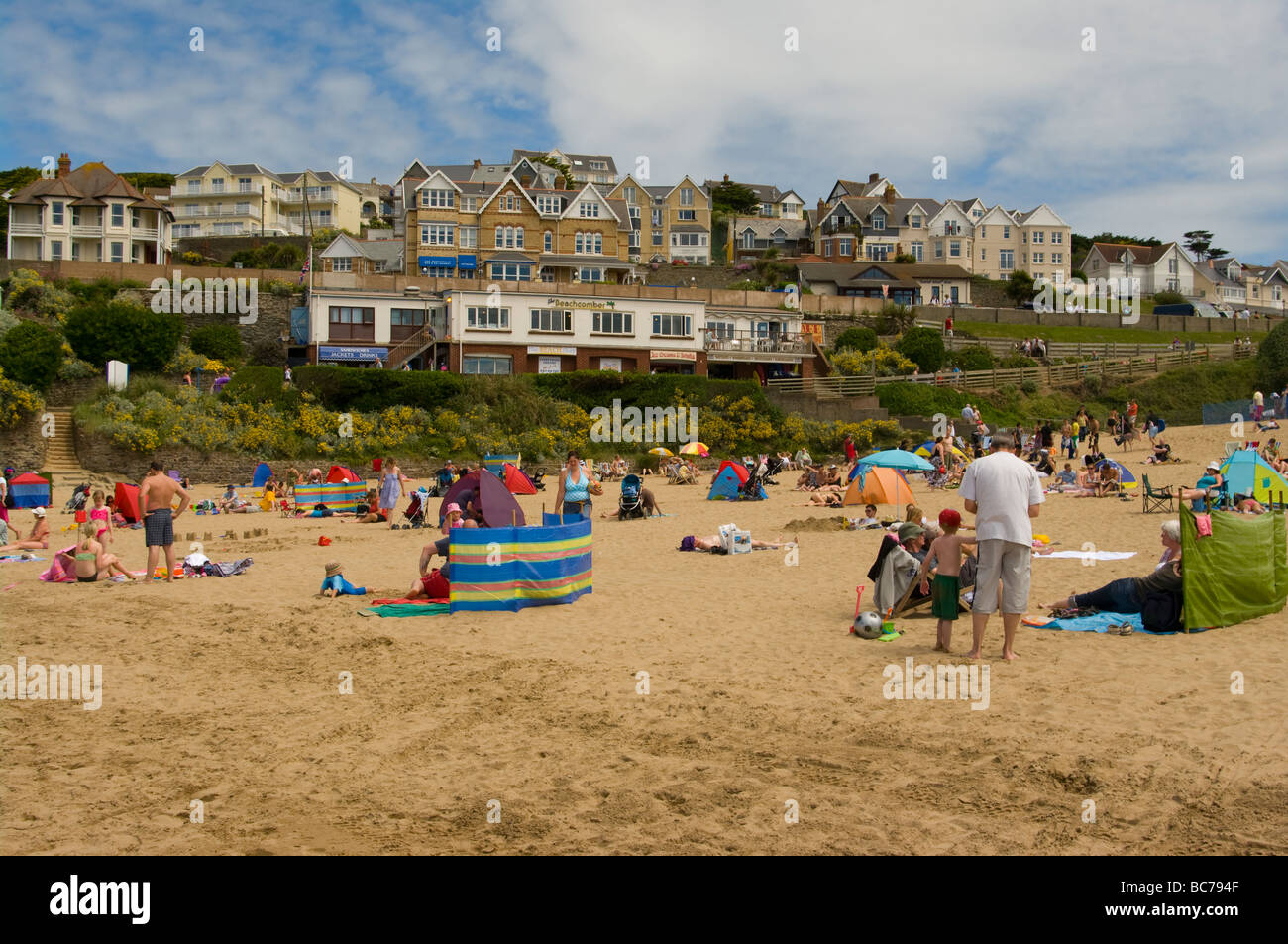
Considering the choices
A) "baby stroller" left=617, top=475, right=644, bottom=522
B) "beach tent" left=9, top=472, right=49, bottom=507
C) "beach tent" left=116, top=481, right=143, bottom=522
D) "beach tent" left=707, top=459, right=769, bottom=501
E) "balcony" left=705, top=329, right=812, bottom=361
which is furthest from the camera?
"balcony" left=705, top=329, right=812, bottom=361

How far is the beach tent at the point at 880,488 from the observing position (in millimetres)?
21172

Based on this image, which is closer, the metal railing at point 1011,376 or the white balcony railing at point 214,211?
the metal railing at point 1011,376

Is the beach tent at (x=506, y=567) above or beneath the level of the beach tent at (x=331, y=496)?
beneath

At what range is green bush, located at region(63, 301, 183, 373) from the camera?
39.8 m

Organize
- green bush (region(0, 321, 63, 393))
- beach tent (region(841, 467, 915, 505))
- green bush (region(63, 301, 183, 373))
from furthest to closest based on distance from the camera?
green bush (region(63, 301, 183, 373)), green bush (region(0, 321, 63, 393)), beach tent (region(841, 467, 915, 505))

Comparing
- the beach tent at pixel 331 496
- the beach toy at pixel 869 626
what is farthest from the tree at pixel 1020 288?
the beach toy at pixel 869 626

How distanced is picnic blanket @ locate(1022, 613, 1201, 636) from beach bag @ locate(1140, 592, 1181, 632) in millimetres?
57

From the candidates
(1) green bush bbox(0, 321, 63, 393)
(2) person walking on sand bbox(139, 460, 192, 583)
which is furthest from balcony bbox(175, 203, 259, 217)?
(2) person walking on sand bbox(139, 460, 192, 583)

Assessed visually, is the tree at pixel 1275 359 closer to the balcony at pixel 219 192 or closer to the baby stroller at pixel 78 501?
the baby stroller at pixel 78 501

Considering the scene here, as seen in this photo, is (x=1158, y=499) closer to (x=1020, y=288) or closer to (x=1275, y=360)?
(x=1275, y=360)

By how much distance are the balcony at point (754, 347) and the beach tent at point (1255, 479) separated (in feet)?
108

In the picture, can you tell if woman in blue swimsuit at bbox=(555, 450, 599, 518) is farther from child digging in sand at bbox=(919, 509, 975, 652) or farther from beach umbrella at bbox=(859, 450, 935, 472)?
beach umbrella at bbox=(859, 450, 935, 472)

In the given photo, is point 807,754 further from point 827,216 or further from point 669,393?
point 827,216

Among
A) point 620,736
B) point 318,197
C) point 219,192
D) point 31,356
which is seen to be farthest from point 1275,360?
point 219,192
